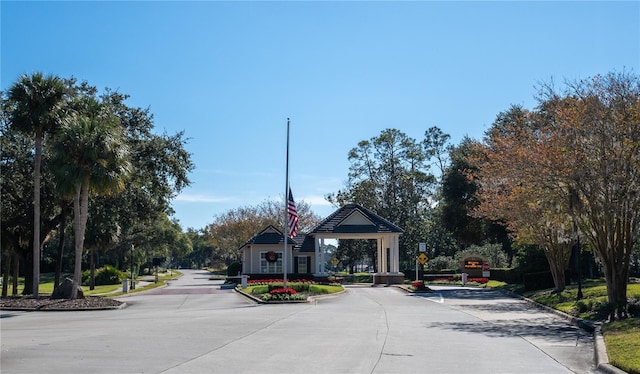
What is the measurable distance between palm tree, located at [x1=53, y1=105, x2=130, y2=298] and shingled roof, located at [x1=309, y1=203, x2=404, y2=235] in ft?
82.5

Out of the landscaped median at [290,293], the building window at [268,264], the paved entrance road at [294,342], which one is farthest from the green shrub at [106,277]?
the paved entrance road at [294,342]

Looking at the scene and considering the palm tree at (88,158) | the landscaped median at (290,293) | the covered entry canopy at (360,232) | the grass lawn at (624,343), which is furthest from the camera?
the covered entry canopy at (360,232)

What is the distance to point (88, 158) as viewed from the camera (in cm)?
2936

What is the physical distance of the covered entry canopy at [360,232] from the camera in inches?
2025

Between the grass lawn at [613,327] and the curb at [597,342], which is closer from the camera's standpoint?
the curb at [597,342]

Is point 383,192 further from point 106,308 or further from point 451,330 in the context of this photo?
point 451,330

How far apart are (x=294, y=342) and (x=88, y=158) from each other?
1797cm

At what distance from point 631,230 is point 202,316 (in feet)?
50.1

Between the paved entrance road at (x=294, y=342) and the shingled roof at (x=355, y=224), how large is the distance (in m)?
26.1

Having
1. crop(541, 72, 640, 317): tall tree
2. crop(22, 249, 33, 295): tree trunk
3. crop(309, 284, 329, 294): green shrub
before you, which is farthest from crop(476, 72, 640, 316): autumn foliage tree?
crop(22, 249, 33, 295): tree trunk

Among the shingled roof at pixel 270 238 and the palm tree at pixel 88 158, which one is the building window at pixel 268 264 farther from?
the palm tree at pixel 88 158

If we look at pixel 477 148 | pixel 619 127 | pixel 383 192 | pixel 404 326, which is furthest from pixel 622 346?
pixel 383 192

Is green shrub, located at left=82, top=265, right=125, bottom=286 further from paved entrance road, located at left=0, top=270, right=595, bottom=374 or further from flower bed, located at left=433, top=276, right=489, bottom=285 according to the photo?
paved entrance road, located at left=0, top=270, right=595, bottom=374

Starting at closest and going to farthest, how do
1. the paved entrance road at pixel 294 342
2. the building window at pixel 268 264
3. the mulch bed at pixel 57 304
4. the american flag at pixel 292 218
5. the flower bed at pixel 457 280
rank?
the paved entrance road at pixel 294 342 < the mulch bed at pixel 57 304 < the american flag at pixel 292 218 < the flower bed at pixel 457 280 < the building window at pixel 268 264
